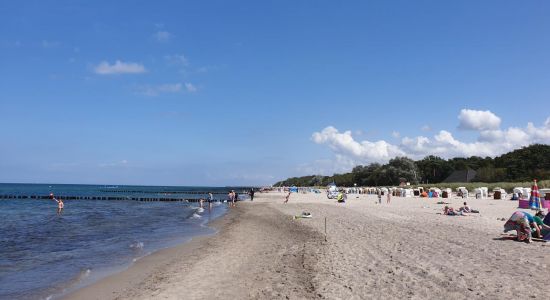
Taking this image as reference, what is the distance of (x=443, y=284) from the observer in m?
7.78

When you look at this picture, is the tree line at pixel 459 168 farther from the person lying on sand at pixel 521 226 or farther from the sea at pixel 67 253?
the sea at pixel 67 253

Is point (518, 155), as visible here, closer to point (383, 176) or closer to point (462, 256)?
point (383, 176)

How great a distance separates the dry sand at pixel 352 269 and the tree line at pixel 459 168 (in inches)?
2610

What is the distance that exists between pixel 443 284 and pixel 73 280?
945 centimetres

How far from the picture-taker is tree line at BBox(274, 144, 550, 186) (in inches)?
3071

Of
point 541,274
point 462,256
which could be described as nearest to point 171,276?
point 462,256

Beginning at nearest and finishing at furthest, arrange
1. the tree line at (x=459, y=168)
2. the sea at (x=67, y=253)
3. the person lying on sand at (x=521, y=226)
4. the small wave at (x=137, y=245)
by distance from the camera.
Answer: the sea at (x=67, y=253)
the person lying on sand at (x=521, y=226)
the small wave at (x=137, y=245)
the tree line at (x=459, y=168)

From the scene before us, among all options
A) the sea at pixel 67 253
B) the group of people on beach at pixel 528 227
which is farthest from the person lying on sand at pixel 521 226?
the sea at pixel 67 253

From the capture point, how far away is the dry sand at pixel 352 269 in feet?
25.2

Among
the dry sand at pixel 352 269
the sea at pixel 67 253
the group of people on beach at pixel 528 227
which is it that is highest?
the group of people on beach at pixel 528 227

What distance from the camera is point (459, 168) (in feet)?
342

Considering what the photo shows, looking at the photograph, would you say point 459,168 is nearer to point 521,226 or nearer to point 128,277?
point 521,226

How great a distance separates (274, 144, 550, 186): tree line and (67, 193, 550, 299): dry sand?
66.3 meters

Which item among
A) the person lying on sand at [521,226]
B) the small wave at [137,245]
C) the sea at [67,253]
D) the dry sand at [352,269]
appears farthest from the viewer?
the small wave at [137,245]
